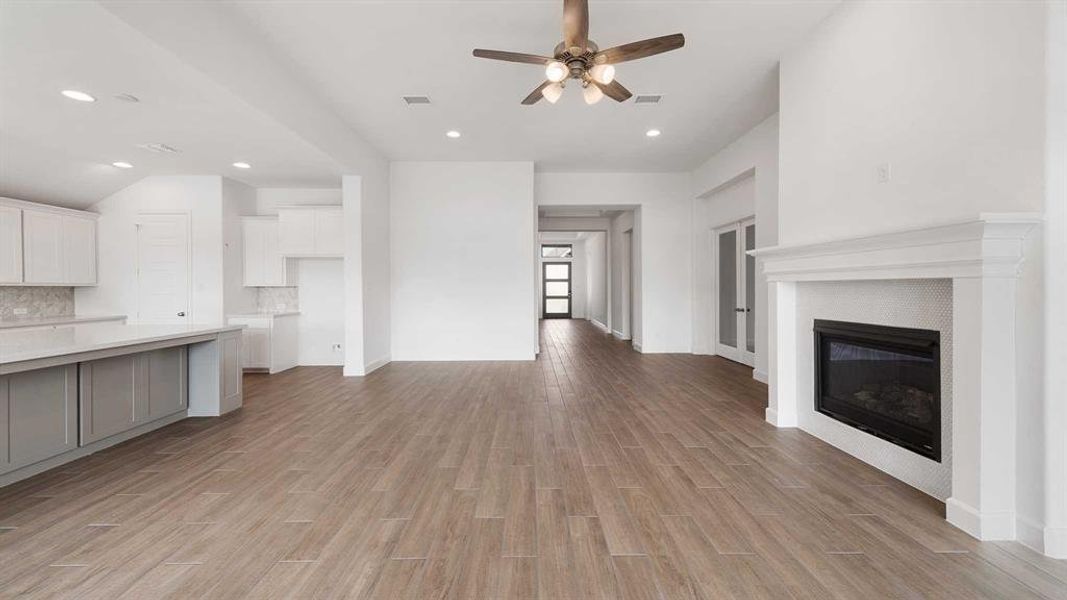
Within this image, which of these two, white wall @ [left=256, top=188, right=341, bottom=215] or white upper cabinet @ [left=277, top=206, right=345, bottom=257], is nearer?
white upper cabinet @ [left=277, top=206, right=345, bottom=257]

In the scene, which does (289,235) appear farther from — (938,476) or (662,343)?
(938,476)

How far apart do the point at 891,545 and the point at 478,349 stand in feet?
18.4

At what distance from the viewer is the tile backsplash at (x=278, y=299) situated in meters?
6.71

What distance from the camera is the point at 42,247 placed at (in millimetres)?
5348

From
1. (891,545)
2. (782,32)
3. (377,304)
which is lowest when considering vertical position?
(891,545)

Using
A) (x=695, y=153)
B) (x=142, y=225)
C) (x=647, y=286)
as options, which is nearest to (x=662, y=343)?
(x=647, y=286)

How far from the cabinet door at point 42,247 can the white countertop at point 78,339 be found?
2.70 meters

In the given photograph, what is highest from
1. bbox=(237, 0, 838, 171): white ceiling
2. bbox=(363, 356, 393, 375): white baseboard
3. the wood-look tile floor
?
bbox=(237, 0, 838, 171): white ceiling

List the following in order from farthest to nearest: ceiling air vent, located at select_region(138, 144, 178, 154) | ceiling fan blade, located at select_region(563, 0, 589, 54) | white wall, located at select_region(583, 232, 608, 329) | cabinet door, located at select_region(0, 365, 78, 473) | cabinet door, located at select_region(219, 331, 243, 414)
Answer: white wall, located at select_region(583, 232, 608, 329)
ceiling air vent, located at select_region(138, 144, 178, 154)
cabinet door, located at select_region(219, 331, 243, 414)
ceiling fan blade, located at select_region(563, 0, 589, 54)
cabinet door, located at select_region(0, 365, 78, 473)

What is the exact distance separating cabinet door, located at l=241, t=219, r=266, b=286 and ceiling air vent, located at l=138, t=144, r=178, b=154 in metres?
1.56

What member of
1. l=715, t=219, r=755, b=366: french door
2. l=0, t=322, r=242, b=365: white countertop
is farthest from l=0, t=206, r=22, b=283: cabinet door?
l=715, t=219, r=755, b=366: french door

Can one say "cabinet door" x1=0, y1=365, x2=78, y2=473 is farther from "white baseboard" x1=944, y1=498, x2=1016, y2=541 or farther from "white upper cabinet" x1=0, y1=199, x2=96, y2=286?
"white baseboard" x1=944, y1=498, x2=1016, y2=541

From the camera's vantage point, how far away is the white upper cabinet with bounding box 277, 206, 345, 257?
6.26m

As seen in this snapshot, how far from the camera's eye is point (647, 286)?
25.1ft
